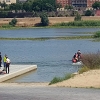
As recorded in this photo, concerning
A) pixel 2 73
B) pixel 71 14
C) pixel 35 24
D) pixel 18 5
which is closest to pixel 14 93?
pixel 2 73

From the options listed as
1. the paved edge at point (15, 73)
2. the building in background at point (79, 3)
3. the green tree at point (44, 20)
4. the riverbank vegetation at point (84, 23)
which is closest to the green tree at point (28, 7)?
the building in background at point (79, 3)

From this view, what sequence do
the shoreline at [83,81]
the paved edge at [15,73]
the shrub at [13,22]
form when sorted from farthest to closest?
1. the shrub at [13,22]
2. the paved edge at [15,73]
3. the shoreline at [83,81]

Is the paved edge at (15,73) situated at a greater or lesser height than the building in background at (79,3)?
greater

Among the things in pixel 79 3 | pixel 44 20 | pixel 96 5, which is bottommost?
pixel 44 20

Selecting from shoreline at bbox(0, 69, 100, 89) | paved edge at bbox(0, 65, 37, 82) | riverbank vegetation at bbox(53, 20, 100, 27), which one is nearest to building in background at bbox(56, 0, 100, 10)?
riverbank vegetation at bbox(53, 20, 100, 27)

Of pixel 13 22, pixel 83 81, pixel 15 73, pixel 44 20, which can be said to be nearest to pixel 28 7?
pixel 13 22

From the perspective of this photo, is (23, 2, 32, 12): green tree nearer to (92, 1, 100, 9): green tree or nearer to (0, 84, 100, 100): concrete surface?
(92, 1, 100, 9): green tree

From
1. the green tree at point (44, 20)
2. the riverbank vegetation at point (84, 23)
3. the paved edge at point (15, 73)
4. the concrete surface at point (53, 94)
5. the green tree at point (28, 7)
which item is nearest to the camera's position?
the concrete surface at point (53, 94)

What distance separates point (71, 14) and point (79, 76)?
415 ft

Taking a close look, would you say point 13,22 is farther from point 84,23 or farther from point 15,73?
point 15,73

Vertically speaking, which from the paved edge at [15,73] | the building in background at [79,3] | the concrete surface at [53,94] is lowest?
the building in background at [79,3]

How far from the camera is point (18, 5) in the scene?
535 ft

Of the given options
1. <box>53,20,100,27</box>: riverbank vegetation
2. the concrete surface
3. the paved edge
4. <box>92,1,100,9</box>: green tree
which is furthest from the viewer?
<box>92,1,100,9</box>: green tree

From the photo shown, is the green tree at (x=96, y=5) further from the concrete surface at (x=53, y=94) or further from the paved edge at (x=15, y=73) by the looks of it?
the concrete surface at (x=53, y=94)
